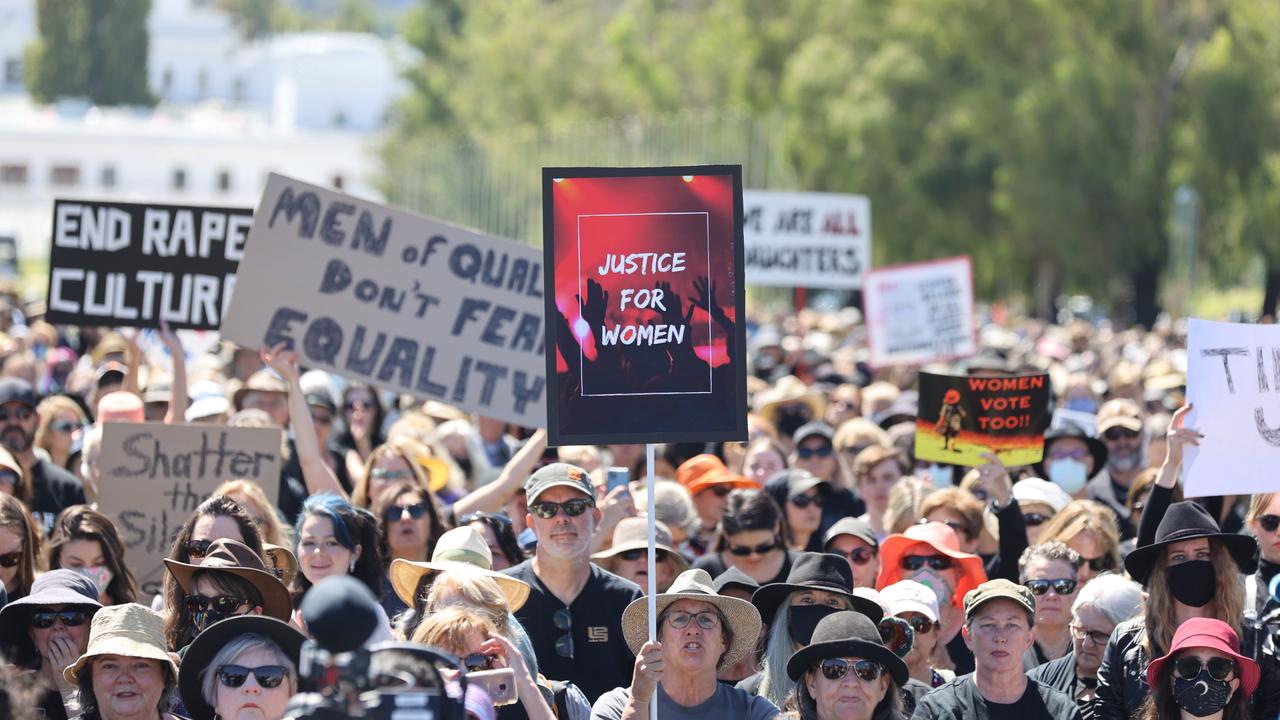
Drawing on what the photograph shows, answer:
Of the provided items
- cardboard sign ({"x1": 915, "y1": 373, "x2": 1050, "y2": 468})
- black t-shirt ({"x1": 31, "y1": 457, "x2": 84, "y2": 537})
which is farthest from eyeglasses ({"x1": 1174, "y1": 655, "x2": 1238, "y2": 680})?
black t-shirt ({"x1": 31, "y1": 457, "x2": 84, "y2": 537})

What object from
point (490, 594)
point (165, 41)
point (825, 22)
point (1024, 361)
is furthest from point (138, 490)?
point (165, 41)

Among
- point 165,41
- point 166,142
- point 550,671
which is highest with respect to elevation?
point 165,41

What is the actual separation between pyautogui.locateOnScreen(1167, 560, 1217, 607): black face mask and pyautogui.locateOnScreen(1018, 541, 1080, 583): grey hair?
2.75 ft

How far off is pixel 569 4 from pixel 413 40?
14.5 meters

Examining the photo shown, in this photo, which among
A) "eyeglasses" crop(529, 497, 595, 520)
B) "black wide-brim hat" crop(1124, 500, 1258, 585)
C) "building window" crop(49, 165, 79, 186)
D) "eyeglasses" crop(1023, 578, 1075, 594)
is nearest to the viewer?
"black wide-brim hat" crop(1124, 500, 1258, 585)

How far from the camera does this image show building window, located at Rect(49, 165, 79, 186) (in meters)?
103

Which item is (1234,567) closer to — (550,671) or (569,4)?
(550,671)

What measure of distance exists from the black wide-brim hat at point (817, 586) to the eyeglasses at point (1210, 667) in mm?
1107

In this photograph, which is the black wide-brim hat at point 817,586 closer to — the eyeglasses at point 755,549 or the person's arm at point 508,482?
the eyeglasses at point 755,549

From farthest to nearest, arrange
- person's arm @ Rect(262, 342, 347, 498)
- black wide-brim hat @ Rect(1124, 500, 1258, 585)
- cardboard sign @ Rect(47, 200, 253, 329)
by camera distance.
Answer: cardboard sign @ Rect(47, 200, 253, 329)
person's arm @ Rect(262, 342, 347, 498)
black wide-brim hat @ Rect(1124, 500, 1258, 585)

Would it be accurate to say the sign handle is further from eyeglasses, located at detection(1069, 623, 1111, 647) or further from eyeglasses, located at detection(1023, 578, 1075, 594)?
eyeglasses, located at detection(1023, 578, 1075, 594)

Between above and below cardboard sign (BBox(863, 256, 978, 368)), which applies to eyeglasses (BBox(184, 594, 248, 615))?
below

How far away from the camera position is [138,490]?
9.55 metres

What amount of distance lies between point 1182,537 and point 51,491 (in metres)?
5.22
